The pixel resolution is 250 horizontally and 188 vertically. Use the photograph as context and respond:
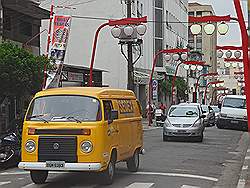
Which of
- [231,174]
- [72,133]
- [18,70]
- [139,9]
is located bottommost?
[231,174]

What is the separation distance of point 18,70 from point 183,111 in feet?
29.6

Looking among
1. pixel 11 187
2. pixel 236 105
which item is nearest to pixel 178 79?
pixel 236 105

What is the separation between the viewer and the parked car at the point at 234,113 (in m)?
A: 37.1

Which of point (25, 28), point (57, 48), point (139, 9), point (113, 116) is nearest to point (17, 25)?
point (25, 28)

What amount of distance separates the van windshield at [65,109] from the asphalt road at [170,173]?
153cm

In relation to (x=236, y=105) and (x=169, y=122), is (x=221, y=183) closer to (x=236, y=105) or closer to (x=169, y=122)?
(x=169, y=122)

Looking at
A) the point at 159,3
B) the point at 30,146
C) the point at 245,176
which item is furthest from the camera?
the point at 159,3

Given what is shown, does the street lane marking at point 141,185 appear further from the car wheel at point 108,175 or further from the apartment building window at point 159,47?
the apartment building window at point 159,47

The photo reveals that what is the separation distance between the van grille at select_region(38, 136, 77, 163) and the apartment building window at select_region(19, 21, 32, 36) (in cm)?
1999

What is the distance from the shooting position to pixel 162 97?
6875 centimetres

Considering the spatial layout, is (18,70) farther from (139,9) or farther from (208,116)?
(139,9)

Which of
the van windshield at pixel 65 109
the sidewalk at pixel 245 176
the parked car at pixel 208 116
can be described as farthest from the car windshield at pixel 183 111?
the parked car at pixel 208 116

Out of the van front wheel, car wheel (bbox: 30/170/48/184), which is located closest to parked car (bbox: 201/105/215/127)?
the van front wheel

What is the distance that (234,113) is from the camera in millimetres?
37344
